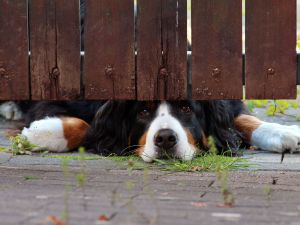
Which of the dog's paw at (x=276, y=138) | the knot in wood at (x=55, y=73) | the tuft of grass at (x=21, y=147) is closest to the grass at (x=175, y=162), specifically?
the tuft of grass at (x=21, y=147)

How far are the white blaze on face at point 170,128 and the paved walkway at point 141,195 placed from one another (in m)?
0.24

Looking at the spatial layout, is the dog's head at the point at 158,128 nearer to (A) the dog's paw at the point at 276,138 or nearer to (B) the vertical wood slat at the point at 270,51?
(A) the dog's paw at the point at 276,138

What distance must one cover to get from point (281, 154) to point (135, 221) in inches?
107

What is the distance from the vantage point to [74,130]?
17.0 ft

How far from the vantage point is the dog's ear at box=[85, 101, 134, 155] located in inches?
195

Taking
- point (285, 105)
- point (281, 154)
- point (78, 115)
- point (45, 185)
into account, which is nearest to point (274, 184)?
point (45, 185)

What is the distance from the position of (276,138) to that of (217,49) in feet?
3.97

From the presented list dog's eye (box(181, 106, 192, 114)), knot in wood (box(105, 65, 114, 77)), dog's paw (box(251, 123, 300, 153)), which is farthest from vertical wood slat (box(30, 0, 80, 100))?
dog's paw (box(251, 123, 300, 153))

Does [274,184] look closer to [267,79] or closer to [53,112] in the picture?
[267,79]

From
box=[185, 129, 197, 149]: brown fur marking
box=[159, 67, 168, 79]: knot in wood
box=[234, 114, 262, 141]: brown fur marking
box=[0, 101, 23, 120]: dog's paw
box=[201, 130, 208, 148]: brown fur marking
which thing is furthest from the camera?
box=[0, 101, 23, 120]: dog's paw

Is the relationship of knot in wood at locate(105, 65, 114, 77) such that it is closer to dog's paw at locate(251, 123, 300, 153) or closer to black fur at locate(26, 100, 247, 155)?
black fur at locate(26, 100, 247, 155)

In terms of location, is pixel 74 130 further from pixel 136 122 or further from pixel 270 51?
pixel 270 51

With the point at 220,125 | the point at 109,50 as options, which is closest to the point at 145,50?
the point at 109,50

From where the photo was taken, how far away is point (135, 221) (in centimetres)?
231
